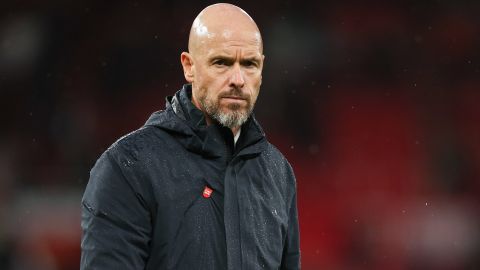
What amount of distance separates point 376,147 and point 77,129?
2032 millimetres

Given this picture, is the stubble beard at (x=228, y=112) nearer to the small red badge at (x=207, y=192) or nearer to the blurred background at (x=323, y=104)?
the small red badge at (x=207, y=192)

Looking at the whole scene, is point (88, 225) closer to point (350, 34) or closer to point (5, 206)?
point (5, 206)

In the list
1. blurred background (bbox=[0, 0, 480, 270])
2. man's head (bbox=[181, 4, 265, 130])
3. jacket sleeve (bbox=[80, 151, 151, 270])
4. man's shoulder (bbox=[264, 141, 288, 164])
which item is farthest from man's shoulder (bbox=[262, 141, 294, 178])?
blurred background (bbox=[0, 0, 480, 270])

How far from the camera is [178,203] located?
4.64ft

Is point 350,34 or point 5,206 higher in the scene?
point 350,34

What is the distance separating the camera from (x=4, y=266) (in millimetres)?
4305

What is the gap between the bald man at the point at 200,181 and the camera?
1396 millimetres

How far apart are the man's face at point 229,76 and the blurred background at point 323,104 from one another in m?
3.73

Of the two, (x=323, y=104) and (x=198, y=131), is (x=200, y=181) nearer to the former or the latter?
(x=198, y=131)

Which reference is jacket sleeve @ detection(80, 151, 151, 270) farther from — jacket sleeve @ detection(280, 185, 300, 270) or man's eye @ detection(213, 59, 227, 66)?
jacket sleeve @ detection(280, 185, 300, 270)

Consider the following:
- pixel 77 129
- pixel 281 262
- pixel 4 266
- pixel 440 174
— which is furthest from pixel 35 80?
pixel 281 262

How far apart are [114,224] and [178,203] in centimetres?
11

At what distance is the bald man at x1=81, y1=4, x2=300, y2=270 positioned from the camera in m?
1.40

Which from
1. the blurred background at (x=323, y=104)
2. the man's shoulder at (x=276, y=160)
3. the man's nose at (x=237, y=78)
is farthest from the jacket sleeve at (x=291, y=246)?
the blurred background at (x=323, y=104)
